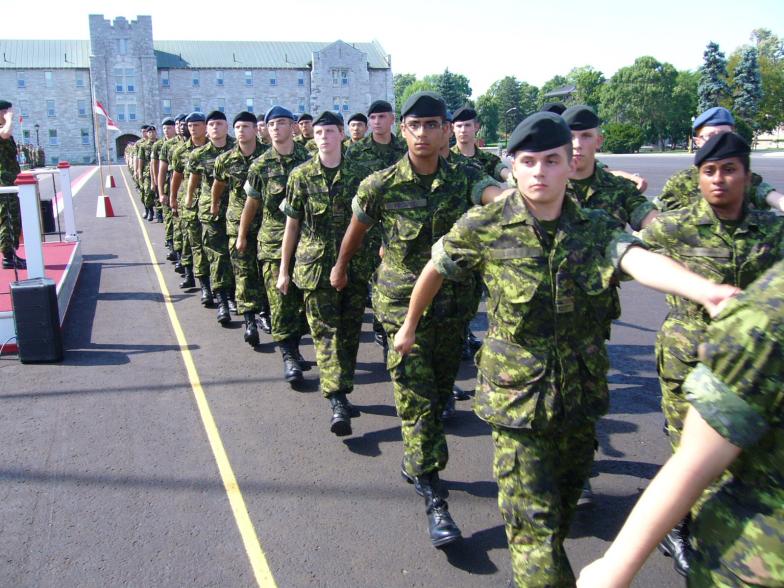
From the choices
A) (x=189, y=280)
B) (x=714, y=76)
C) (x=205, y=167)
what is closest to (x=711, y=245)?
(x=205, y=167)

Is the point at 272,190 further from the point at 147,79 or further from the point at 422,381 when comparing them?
the point at 147,79

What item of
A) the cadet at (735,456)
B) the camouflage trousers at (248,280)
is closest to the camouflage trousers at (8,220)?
the camouflage trousers at (248,280)

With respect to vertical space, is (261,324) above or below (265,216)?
below

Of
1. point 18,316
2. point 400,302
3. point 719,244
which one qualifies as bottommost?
point 18,316

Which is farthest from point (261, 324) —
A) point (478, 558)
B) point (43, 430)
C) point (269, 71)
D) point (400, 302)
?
point (269, 71)

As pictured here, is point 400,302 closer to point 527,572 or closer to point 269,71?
point 527,572

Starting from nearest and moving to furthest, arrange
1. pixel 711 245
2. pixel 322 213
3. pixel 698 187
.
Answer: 1. pixel 711 245
2. pixel 698 187
3. pixel 322 213

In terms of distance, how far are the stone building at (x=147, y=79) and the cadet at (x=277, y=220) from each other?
293 feet

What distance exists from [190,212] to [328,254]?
494 cm

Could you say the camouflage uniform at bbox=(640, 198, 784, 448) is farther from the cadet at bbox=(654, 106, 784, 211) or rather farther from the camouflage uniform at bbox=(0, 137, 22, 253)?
the camouflage uniform at bbox=(0, 137, 22, 253)

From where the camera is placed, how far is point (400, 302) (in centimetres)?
416

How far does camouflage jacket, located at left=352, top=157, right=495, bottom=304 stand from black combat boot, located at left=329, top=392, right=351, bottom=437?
132 cm

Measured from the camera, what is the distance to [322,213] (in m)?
5.48

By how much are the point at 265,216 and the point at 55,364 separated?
252 centimetres
